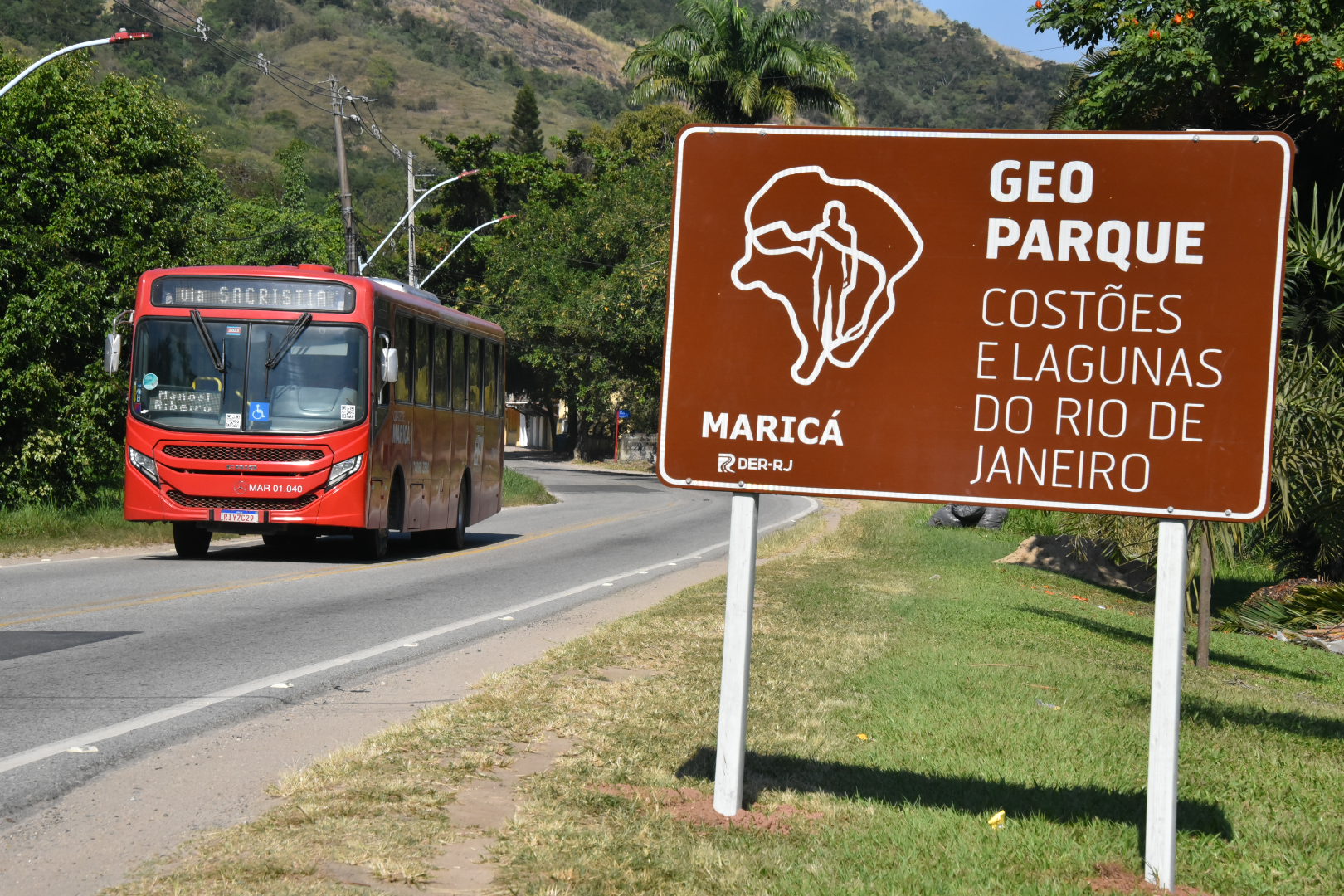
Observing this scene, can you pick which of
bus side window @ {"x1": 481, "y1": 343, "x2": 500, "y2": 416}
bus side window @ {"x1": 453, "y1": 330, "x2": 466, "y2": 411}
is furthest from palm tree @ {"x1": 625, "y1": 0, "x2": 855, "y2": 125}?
bus side window @ {"x1": 453, "y1": 330, "x2": 466, "y2": 411}

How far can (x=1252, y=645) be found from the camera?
54.1ft

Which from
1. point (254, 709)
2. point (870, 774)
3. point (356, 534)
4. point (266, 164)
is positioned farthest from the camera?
point (266, 164)

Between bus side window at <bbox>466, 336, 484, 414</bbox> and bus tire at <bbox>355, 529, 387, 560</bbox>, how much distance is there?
369 centimetres

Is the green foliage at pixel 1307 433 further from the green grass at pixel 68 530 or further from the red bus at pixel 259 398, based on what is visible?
the green grass at pixel 68 530

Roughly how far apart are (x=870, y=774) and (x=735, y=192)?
8.86ft

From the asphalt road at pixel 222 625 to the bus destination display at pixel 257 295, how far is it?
3.17 meters

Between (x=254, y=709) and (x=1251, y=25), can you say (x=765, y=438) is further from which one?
(x=1251, y=25)

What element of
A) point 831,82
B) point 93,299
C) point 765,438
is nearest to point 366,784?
point 765,438

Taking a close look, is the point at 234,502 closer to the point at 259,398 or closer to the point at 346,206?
the point at 259,398

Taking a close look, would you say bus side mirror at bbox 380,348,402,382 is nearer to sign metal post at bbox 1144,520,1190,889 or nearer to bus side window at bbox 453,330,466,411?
bus side window at bbox 453,330,466,411

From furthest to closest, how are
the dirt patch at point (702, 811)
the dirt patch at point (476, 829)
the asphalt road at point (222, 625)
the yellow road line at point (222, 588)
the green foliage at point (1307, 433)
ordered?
1. the green foliage at point (1307, 433)
2. the yellow road line at point (222, 588)
3. the asphalt road at point (222, 625)
4. the dirt patch at point (702, 811)
5. the dirt patch at point (476, 829)

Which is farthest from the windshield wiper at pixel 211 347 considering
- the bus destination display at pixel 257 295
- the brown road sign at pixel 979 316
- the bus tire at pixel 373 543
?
the brown road sign at pixel 979 316

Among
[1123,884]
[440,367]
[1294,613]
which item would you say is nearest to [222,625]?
[1123,884]

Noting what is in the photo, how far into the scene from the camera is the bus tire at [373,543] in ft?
A: 63.9
